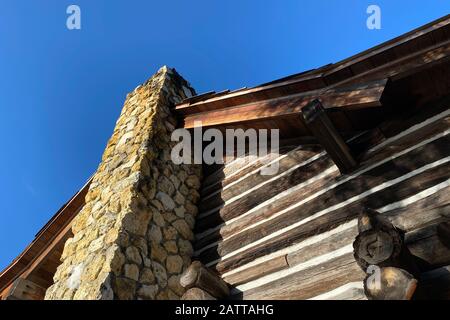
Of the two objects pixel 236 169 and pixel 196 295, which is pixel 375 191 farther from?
pixel 236 169

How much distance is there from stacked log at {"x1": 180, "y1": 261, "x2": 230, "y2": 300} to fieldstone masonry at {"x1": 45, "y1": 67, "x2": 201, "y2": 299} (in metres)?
0.69

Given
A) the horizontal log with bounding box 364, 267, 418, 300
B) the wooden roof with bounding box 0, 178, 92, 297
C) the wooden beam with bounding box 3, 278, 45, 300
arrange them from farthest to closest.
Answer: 1. the wooden roof with bounding box 0, 178, 92, 297
2. the wooden beam with bounding box 3, 278, 45, 300
3. the horizontal log with bounding box 364, 267, 418, 300

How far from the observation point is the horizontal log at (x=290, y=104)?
3531 millimetres

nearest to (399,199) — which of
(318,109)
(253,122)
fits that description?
(318,109)

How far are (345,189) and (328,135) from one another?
56cm

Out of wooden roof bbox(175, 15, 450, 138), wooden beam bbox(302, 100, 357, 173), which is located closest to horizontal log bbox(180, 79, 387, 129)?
wooden roof bbox(175, 15, 450, 138)

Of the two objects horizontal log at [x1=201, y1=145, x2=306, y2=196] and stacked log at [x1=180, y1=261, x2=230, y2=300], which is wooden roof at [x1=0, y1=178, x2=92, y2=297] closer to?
horizontal log at [x1=201, y1=145, x2=306, y2=196]

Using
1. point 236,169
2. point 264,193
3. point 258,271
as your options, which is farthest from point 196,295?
point 236,169

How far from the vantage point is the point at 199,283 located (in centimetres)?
359

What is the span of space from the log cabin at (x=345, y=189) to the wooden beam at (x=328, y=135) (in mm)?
10

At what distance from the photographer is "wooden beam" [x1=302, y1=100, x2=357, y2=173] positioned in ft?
12.2

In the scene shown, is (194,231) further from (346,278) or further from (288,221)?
(346,278)

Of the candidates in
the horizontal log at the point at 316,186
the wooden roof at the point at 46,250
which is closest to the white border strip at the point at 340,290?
the horizontal log at the point at 316,186

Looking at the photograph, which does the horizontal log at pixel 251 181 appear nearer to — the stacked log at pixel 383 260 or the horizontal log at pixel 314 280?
the horizontal log at pixel 314 280
